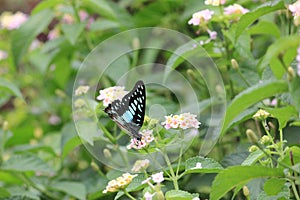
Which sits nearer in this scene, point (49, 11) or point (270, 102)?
point (270, 102)

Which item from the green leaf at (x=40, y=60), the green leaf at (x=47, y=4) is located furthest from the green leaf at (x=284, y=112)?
the green leaf at (x=40, y=60)

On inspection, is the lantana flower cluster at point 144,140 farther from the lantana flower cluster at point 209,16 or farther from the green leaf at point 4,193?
the green leaf at point 4,193

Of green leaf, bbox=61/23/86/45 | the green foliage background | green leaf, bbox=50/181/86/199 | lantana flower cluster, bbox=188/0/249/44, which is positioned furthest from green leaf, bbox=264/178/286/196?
green leaf, bbox=61/23/86/45

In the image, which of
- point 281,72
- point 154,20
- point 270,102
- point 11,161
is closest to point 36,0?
point 154,20

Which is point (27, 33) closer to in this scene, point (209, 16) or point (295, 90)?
point (209, 16)

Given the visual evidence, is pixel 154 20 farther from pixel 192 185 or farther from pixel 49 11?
pixel 192 185
